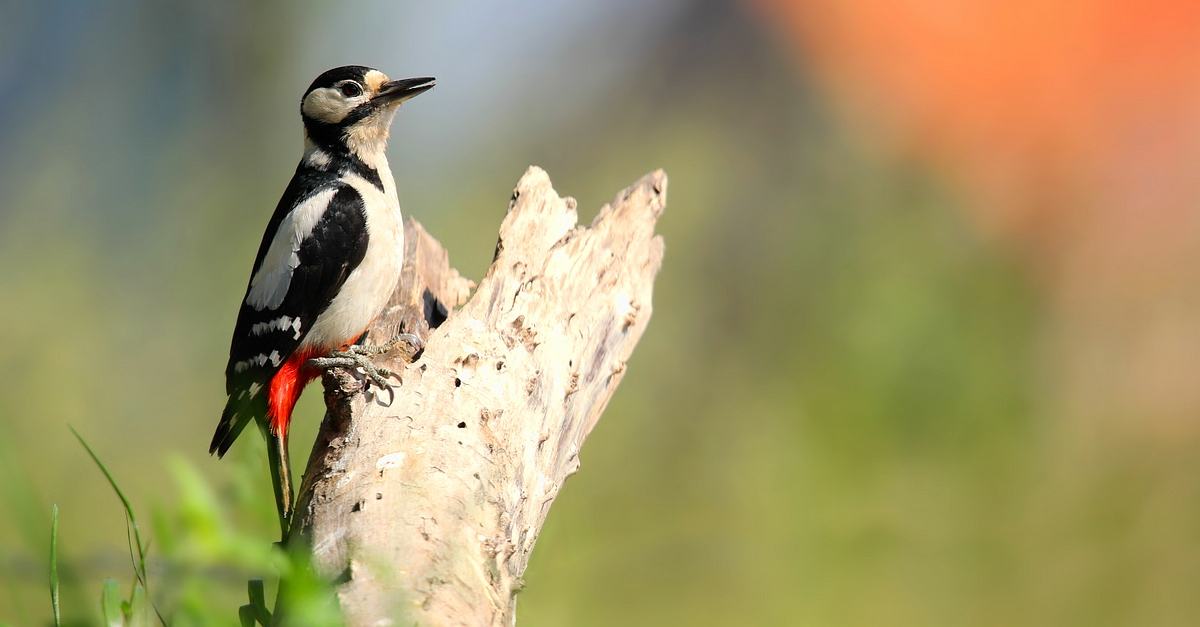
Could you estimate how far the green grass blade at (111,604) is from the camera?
Result: 1.00 m

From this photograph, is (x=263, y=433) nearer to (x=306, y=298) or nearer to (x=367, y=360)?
(x=306, y=298)

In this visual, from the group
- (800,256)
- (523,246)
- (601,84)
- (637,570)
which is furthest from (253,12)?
(523,246)

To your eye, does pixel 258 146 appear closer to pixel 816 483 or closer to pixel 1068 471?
pixel 816 483

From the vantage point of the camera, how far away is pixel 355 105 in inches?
91.8

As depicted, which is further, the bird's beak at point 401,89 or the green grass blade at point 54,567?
the bird's beak at point 401,89

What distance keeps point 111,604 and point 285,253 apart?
1.23 meters

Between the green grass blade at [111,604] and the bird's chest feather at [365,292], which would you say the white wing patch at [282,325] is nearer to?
the bird's chest feather at [365,292]

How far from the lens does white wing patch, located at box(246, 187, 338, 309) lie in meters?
2.12

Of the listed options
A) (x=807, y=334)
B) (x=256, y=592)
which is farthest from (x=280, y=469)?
(x=807, y=334)

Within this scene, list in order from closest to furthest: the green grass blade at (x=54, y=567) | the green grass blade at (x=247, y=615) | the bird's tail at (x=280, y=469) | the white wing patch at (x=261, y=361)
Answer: the green grass blade at (x=54, y=567) < the green grass blade at (x=247, y=615) < the bird's tail at (x=280, y=469) < the white wing patch at (x=261, y=361)

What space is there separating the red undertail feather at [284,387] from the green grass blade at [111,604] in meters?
1.06

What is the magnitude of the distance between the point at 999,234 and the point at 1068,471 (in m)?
1.99

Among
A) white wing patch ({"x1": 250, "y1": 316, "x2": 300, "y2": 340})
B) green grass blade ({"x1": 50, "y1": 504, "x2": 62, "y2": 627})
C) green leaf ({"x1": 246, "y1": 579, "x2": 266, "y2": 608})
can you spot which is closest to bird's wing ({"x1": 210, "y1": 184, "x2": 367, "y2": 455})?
white wing patch ({"x1": 250, "y1": 316, "x2": 300, "y2": 340})

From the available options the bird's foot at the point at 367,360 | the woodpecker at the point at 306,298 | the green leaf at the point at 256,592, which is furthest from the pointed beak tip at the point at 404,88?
the green leaf at the point at 256,592
